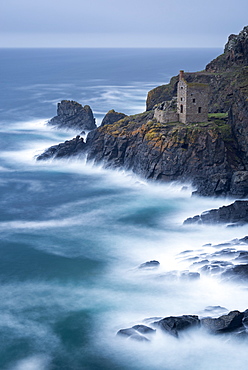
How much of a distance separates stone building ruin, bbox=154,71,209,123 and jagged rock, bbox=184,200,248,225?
1862 centimetres

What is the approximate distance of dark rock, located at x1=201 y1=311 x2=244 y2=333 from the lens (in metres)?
37.2

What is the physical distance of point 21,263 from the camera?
1988 inches

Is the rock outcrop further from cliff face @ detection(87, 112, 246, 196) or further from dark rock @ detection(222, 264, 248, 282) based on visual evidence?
cliff face @ detection(87, 112, 246, 196)

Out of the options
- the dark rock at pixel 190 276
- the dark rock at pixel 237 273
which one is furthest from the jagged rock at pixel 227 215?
the dark rock at pixel 190 276

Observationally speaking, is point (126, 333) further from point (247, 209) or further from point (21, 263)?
point (247, 209)

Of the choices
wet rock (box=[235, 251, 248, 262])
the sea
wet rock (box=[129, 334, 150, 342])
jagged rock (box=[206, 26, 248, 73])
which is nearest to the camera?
the sea

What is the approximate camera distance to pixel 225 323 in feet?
123

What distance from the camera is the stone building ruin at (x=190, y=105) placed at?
71750 mm

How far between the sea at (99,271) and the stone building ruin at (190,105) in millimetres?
9824

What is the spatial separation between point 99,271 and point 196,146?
2718 centimetres

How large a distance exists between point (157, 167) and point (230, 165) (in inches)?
378

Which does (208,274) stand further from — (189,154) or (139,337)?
(189,154)

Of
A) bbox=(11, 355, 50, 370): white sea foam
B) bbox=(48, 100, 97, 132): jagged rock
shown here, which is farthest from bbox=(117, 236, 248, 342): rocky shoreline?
bbox=(48, 100, 97, 132): jagged rock
